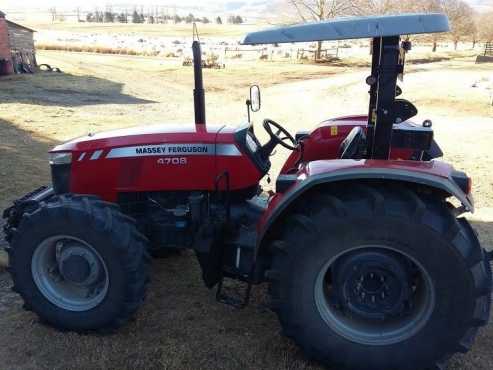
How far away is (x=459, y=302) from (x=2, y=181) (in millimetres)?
6124

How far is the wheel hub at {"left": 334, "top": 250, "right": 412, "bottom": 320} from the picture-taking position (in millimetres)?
2824

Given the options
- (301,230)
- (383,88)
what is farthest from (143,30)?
(301,230)

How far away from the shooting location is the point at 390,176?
2.67 meters

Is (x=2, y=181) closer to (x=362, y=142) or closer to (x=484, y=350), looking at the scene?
(x=362, y=142)

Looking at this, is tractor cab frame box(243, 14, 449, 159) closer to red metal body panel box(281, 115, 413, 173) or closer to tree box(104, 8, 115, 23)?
red metal body panel box(281, 115, 413, 173)

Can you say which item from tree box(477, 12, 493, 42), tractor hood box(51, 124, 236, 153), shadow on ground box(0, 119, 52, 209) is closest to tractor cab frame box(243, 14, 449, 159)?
tractor hood box(51, 124, 236, 153)

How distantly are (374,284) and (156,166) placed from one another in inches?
63.2

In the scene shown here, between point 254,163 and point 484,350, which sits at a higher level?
point 254,163

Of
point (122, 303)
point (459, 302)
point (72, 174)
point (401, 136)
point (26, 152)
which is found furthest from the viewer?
point (26, 152)

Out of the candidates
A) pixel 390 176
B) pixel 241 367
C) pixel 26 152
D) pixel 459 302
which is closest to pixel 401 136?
pixel 390 176

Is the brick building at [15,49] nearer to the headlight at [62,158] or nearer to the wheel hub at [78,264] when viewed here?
the headlight at [62,158]

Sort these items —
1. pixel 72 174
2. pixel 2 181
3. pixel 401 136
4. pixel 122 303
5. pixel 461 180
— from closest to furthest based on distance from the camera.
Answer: pixel 461 180 → pixel 122 303 → pixel 401 136 → pixel 72 174 → pixel 2 181

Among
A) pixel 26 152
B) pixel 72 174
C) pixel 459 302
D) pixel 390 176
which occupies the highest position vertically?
pixel 390 176

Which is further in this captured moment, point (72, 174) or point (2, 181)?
point (2, 181)
